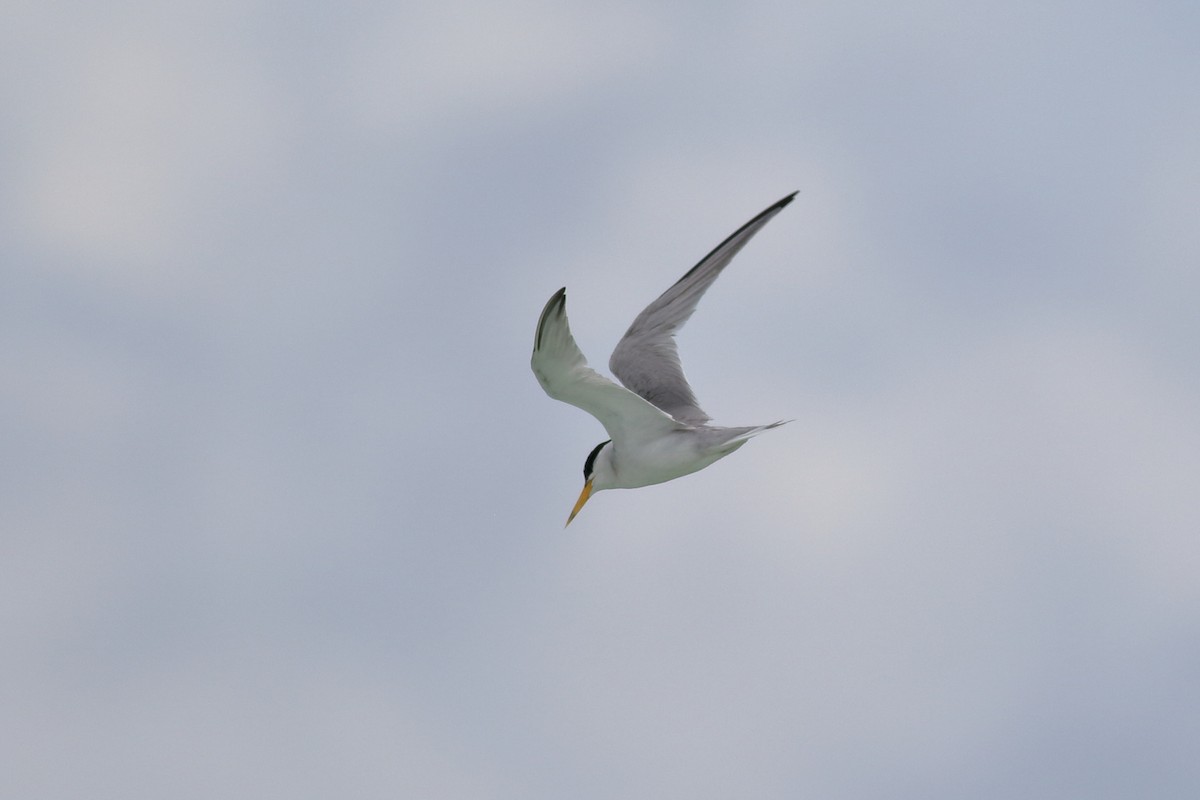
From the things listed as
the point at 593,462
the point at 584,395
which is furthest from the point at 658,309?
the point at 584,395

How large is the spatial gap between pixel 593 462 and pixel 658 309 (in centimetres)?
258

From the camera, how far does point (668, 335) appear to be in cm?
1480

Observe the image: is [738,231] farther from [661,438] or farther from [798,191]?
[661,438]

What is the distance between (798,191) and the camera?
581 inches

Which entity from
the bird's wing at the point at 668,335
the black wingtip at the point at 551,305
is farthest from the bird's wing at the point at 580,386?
the bird's wing at the point at 668,335

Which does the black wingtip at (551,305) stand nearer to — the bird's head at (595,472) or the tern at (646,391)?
the tern at (646,391)

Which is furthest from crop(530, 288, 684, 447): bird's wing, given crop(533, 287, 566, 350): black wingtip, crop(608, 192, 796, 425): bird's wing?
crop(608, 192, 796, 425): bird's wing

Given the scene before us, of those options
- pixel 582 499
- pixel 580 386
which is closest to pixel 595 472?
pixel 582 499

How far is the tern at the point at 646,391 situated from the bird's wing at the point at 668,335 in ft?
0.03

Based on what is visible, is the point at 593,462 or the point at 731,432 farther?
the point at 593,462

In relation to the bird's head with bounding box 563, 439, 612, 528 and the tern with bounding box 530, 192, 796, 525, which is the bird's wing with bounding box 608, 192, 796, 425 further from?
the bird's head with bounding box 563, 439, 612, 528

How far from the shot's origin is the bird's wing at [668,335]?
46.1 ft

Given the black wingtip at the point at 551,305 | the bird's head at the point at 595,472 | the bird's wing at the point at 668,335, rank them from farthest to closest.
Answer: the bird's wing at the point at 668,335 < the bird's head at the point at 595,472 < the black wingtip at the point at 551,305

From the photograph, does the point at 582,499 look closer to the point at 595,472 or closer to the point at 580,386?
the point at 595,472
